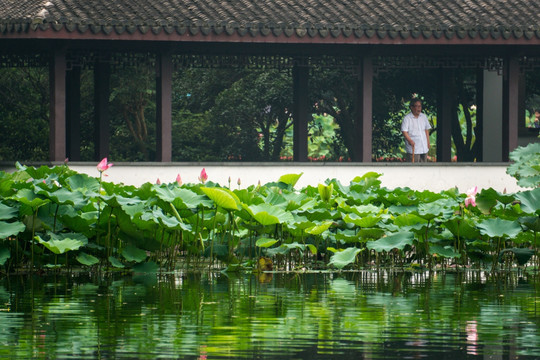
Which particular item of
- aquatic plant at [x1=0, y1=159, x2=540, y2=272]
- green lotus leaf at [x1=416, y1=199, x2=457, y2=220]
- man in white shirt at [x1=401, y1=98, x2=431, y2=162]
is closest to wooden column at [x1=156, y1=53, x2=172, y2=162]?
man in white shirt at [x1=401, y1=98, x2=431, y2=162]

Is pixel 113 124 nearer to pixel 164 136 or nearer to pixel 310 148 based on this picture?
pixel 164 136

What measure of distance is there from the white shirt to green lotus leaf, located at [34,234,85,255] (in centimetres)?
981

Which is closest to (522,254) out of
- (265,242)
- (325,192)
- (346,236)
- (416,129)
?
(346,236)

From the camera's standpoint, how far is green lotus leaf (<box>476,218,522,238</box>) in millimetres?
8562

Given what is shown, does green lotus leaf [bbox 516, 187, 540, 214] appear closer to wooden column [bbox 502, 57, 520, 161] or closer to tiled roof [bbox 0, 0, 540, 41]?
tiled roof [bbox 0, 0, 540, 41]

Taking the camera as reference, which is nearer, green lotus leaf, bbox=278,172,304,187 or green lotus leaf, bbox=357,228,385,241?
green lotus leaf, bbox=357,228,385,241

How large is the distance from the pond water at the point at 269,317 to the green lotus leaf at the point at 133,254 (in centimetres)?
16

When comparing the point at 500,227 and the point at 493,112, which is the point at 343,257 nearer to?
the point at 500,227

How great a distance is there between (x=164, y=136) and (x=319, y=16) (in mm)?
2754

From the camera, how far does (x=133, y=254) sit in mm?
8508

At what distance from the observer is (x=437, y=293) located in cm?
734

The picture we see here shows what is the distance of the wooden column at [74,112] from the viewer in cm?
1884

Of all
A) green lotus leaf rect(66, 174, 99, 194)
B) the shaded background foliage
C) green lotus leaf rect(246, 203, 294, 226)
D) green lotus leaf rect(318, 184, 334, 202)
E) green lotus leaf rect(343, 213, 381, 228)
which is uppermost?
the shaded background foliage

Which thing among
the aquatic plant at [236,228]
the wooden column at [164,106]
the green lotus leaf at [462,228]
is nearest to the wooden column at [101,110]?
the wooden column at [164,106]
